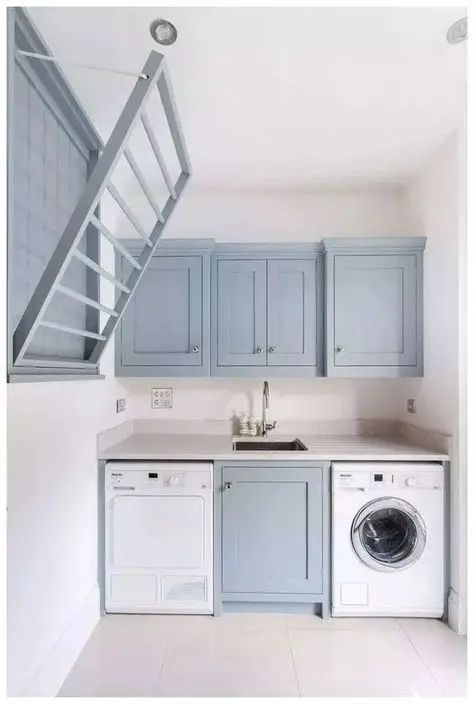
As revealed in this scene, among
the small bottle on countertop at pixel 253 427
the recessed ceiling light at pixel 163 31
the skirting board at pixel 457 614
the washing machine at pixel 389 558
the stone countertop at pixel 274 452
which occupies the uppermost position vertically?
the recessed ceiling light at pixel 163 31

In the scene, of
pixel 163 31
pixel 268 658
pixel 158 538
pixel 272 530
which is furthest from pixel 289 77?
pixel 268 658

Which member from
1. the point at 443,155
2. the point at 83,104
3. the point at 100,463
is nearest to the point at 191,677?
the point at 100,463

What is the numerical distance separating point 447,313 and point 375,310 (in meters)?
0.44

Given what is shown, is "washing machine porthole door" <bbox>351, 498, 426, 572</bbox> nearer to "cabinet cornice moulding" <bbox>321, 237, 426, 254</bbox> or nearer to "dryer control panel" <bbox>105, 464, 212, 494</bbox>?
"dryer control panel" <bbox>105, 464, 212, 494</bbox>

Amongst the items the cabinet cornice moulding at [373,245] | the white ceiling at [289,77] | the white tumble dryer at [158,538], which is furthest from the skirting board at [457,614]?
the white ceiling at [289,77]

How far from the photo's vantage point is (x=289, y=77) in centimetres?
176

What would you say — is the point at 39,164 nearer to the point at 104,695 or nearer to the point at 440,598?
the point at 104,695

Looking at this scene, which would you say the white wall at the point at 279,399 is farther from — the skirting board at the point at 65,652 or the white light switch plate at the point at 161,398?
the skirting board at the point at 65,652

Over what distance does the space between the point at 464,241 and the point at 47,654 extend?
270 cm

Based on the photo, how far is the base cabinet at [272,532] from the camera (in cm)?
233

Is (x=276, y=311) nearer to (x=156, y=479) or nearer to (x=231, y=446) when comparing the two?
(x=231, y=446)

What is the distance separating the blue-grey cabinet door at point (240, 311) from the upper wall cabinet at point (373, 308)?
426 millimetres

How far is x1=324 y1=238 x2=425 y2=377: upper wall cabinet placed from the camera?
2666 millimetres

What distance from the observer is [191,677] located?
6.10ft
